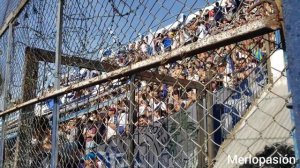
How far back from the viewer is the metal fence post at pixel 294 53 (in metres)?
0.89

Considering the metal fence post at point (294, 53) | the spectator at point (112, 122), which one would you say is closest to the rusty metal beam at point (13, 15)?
the spectator at point (112, 122)

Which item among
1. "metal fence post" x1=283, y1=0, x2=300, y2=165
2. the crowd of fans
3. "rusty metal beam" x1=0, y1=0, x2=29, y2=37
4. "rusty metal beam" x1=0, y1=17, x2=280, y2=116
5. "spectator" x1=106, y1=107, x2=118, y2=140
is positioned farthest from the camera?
"spectator" x1=106, y1=107, x2=118, y2=140

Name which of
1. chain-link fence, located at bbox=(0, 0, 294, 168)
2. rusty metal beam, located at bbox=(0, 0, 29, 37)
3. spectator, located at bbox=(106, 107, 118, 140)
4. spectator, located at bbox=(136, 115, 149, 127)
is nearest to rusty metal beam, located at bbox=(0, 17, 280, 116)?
chain-link fence, located at bbox=(0, 0, 294, 168)

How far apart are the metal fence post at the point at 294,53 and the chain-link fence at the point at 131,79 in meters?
Answer: 0.08

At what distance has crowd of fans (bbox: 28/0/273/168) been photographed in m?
1.70

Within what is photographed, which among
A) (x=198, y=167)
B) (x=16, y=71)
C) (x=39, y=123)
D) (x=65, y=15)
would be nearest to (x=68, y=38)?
(x=65, y=15)

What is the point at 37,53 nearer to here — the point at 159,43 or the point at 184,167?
the point at 159,43

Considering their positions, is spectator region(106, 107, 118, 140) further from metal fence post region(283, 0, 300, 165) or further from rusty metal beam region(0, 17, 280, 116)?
metal fence post region(283, 0, 300, 165)

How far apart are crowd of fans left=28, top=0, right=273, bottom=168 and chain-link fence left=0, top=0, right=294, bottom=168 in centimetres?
1

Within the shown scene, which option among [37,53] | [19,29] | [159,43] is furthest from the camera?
[19,29]

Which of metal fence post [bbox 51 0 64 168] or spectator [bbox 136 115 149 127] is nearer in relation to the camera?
metal fence post [bbox 51 0 64 168]

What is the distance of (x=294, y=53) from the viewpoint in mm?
909

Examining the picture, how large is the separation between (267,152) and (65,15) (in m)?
2.03

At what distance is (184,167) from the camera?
4273 millimetres
